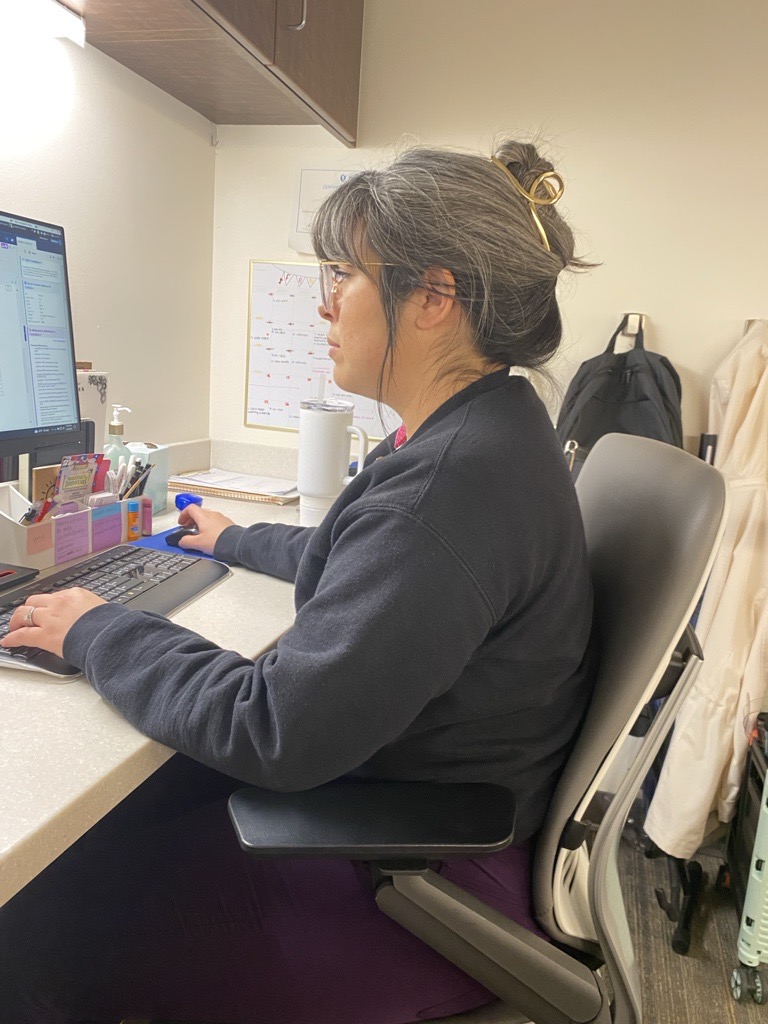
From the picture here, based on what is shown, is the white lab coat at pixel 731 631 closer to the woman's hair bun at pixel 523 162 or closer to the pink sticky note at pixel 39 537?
the woman's hair bun at pixel 523 162

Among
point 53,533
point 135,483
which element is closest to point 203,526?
point 135,483

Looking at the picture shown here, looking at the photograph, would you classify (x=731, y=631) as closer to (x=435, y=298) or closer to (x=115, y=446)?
(x=435, y=298)

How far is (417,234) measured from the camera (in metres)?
0.80

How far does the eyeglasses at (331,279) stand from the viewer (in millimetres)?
889

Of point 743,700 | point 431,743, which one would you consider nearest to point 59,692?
point 431,743

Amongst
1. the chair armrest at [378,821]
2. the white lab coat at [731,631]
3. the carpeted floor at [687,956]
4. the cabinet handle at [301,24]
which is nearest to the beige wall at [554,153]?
the white lab coat at [731,631]

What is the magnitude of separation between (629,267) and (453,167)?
112 cm

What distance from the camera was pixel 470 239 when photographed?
79cm

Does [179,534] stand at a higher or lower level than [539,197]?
lower

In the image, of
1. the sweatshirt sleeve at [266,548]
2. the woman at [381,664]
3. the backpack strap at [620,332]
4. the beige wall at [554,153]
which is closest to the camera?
the woman at [381,664]

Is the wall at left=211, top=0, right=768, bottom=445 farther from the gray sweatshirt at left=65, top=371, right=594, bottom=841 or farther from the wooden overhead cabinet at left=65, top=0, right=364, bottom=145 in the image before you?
the gray sweatshirt at left=65, top=371, right=594, bottom=841

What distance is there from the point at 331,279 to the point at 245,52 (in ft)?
2.31

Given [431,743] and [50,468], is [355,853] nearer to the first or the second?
[431,743]

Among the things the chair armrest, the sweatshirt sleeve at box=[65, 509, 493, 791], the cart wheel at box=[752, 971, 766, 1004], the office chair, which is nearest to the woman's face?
the sweatshirt sleeve at box=[65, 509, 493, 791]
